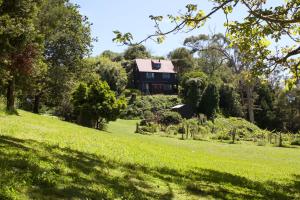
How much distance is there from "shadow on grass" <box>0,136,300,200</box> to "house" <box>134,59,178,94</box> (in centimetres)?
7028

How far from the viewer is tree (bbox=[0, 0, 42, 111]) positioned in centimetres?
2064

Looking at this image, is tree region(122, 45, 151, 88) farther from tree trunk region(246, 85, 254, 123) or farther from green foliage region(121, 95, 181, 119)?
tree trunk region(246, 85, 254, 123)

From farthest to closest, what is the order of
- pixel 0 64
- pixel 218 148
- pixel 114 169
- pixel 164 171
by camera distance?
pixel 218 148
pixel 0 64
pixel 164 171
pixel 114 169

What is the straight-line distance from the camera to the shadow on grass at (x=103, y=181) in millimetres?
8234

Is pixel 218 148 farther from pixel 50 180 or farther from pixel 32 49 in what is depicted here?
pixel 50 180

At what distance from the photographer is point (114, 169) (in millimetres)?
12438

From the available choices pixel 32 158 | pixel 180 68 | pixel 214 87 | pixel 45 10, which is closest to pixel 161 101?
pixel 214 87

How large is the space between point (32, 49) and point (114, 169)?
16.7 m

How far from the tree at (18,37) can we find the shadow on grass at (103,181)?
27.2 ft

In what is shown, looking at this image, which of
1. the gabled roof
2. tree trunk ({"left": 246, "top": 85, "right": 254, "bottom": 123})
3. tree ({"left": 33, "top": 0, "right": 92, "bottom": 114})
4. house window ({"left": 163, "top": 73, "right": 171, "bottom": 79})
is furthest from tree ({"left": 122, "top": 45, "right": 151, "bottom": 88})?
tree ({"left": 33, "top": 0, "right": 92, "bottom": 114})

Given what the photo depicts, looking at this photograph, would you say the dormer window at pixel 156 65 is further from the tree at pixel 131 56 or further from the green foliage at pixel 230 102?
the green foliage at pixel 230 102

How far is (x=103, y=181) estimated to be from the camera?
401 inches

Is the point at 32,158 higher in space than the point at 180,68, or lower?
lower

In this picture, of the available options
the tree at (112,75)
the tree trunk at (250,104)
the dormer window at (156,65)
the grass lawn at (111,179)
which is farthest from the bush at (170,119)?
A: the grass lawn at (111,179)
